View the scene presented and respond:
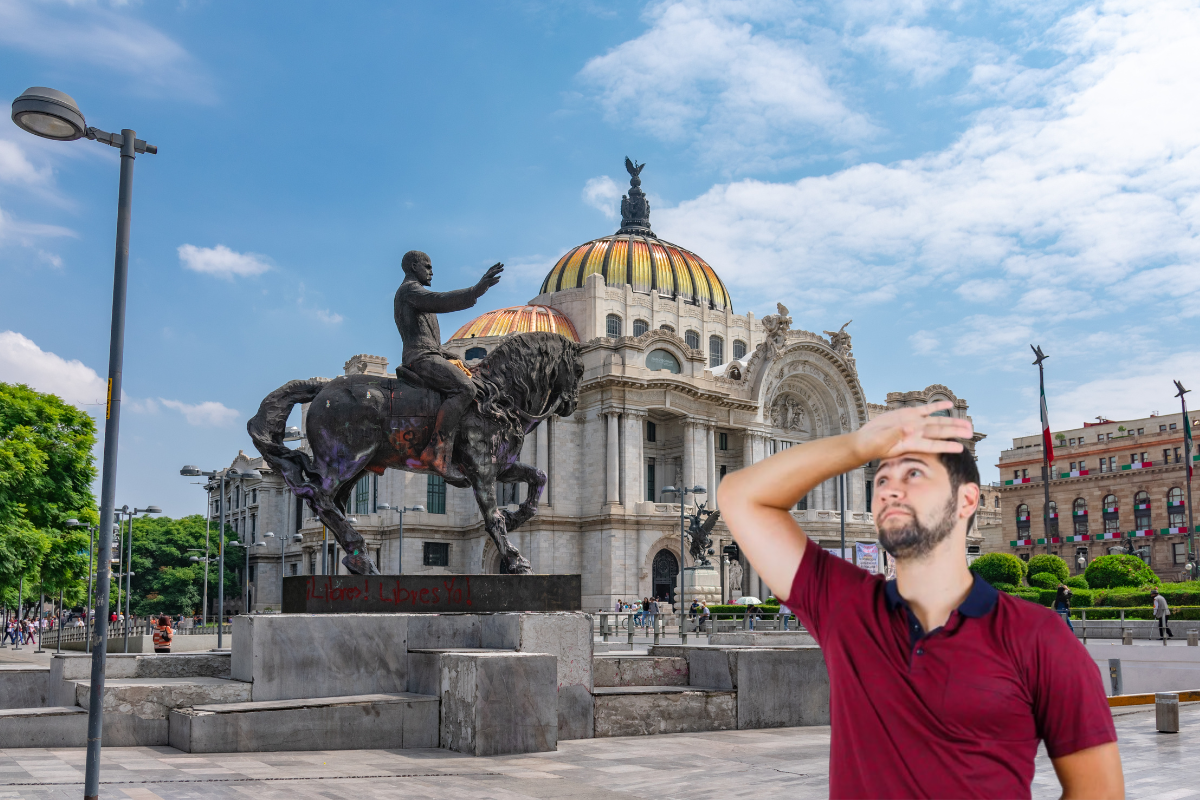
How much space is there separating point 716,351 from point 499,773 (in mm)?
68152

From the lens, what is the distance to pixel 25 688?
41.3ft

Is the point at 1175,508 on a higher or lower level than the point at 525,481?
higher

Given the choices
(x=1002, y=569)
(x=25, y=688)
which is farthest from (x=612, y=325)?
(x=25, y=688)

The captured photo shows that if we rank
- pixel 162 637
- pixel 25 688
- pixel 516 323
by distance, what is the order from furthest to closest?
pixel 516 323, pixel 162 637, pixel 25 688

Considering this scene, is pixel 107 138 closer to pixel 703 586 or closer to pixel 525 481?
pixel 525 481

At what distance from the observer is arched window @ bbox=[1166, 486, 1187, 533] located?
79.6 metres

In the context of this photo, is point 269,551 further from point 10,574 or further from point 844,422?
point 10,574

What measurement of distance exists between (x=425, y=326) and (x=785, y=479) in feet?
34.4

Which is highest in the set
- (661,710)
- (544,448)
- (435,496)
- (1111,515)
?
(544,448)

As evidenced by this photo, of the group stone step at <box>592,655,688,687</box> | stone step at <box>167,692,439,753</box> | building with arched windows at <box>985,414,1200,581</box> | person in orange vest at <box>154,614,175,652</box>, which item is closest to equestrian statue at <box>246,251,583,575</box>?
stone step at <box>592,655,688,687</box>

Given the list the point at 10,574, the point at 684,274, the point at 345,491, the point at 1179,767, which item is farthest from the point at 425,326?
the point at 684,274

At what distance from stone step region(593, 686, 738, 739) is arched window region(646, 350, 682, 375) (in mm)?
49429

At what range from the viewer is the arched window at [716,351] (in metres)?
75.6

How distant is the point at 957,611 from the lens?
8.94 feet
